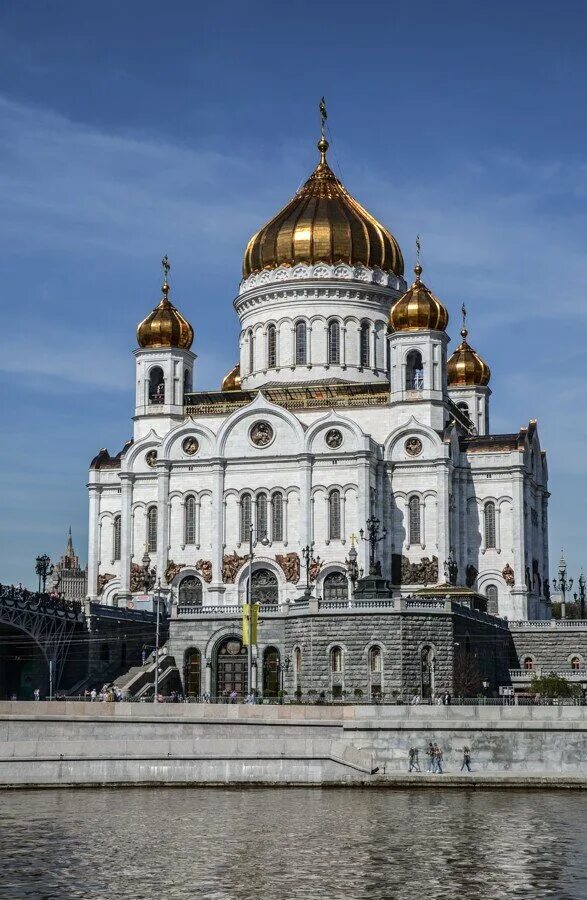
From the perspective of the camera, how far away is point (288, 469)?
259 feet

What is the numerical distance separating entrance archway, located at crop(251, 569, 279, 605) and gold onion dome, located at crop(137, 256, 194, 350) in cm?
1517

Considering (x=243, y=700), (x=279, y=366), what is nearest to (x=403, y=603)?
(x=243, y=700)

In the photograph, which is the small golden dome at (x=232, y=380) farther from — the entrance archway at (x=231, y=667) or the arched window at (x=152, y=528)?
the entrance archway at (x=231, y=667)

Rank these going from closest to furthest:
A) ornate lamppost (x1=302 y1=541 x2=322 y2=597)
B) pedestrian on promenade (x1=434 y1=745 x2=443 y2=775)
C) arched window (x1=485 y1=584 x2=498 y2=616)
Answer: pedestrian on promenade (x1=434 y1=745 x2=443 y2=775) < ornate lamppost (x1=302 y1=541 x2=322 y2=597) < arched window (x1=485 y1=584 x2=498 y2=616)

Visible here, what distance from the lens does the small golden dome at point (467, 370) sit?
99312 mm

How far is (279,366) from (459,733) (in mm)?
39615

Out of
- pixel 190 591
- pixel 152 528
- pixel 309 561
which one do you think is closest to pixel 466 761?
pixel 309 561

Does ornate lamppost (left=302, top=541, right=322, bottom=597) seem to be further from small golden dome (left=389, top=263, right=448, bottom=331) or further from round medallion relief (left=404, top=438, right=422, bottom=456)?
small golden dome (left=389, top=263, right=448, bottom=331)

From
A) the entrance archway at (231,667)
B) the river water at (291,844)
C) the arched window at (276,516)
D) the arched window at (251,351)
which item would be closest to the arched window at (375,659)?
the entrance archway at (231,667)

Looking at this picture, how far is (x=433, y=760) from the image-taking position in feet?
160

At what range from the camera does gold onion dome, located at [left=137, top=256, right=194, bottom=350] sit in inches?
3369

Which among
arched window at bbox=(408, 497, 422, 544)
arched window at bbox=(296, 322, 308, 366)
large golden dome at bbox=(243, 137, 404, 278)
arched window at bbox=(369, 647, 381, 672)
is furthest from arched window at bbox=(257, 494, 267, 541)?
arched window at bbox=(369, 647, 381, 672)

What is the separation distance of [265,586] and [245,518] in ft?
12.4

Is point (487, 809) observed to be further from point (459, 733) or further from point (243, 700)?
point (243, 700)
